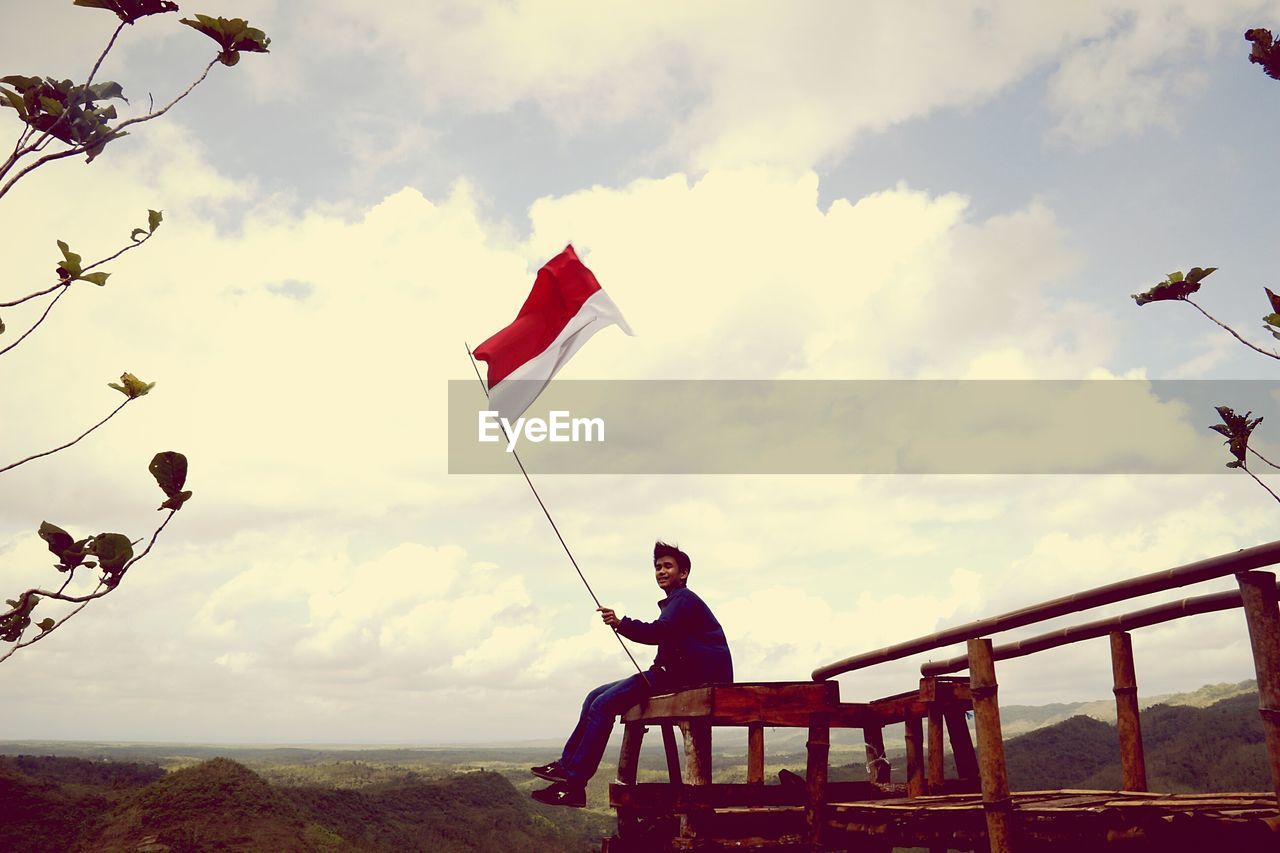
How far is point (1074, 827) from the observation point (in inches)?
223

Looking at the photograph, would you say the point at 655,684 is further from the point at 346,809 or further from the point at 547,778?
the point at 346,809

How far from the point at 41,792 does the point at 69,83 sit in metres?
36.6

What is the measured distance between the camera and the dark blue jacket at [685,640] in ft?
27.3

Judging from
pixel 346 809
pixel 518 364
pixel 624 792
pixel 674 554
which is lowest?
pixel 346 809

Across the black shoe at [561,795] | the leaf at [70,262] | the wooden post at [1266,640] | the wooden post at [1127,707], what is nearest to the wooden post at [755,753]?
the black shoe at [561,795]

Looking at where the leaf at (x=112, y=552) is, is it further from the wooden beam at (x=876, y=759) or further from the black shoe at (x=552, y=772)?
the wooden beam at (x=876, y=759)

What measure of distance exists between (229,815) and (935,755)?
2947 centimetres

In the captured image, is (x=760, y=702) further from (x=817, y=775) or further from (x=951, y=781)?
(x=951, y=781)

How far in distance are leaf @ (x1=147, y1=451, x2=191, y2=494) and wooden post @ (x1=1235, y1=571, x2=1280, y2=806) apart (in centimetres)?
585

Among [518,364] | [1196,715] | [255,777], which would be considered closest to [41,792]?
[255,777]

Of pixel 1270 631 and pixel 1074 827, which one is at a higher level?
pixel 1270 631

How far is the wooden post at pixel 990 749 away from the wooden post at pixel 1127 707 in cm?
151

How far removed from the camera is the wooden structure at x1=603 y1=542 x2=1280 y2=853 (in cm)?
519

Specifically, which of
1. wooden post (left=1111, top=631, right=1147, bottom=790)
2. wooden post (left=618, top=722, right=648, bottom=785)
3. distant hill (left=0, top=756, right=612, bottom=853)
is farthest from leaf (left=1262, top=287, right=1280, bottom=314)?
distant hill (left=0, top=756, right=612, bottom=853)
